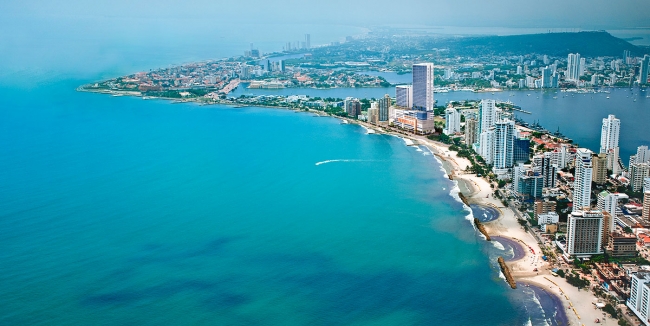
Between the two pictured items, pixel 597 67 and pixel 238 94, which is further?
pixel 238 94

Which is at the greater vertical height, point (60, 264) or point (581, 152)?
point (581, 152)

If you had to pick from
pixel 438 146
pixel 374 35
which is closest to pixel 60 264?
pixel 438 146

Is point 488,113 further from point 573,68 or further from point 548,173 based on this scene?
point 573,68

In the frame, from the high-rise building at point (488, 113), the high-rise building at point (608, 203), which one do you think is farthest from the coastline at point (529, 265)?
the high-rise building at point (488, 113)

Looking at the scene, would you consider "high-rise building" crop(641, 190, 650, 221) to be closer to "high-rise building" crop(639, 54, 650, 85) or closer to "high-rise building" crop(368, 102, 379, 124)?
"high-rise building" crop(368, 102, 379, 124)

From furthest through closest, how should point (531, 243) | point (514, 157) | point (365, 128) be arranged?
point (365, 128) < point (514, 157) < point (531, 243)

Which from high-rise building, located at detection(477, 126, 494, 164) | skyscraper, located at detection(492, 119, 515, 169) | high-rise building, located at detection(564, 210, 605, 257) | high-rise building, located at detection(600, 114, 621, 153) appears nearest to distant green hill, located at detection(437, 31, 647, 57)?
high-rise building, located at detection(600, 114, 621, 153)

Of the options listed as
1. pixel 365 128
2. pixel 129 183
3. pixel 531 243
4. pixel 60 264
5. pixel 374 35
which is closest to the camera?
pixel 60 264

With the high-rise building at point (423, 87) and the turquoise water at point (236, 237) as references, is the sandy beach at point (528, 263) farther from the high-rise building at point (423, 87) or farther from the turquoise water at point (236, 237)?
the high-rise building at point (423, 87)

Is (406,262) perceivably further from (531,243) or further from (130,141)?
(130,141)
